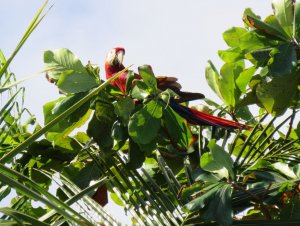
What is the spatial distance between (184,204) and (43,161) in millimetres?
549

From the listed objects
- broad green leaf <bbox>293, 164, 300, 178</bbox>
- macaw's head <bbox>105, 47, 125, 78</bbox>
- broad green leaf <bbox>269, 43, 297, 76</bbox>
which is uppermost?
macaw's head <bbox>105, 47, 125, 78</bbox>

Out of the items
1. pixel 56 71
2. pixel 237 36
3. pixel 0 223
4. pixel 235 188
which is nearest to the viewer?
pixel 0 223

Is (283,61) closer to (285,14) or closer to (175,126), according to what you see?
(285,14)

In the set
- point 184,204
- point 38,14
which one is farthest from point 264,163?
point 38,14

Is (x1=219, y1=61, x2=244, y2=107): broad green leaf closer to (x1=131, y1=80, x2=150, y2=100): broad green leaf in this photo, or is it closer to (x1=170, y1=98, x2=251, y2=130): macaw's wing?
(x1=170, y1=98, x2=251, y2=130): macaw's wing

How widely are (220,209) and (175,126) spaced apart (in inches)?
12.4

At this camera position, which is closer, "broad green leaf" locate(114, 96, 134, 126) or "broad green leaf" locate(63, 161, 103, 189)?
"broad green leaf" locate(114, 96, 134, 126)

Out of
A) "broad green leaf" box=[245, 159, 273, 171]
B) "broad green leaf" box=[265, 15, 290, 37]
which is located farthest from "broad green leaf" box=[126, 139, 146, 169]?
"broad green leaf" box=[265, 15, 290, 37]

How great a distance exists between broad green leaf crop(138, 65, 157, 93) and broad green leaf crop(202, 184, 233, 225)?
338mm

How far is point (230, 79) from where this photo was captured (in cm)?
206

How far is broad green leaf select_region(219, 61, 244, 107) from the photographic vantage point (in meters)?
2.06

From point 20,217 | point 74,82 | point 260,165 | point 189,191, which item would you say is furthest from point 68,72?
point 20,217

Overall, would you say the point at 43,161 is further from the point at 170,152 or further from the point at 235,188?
the point at 235,188

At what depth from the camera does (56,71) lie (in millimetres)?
1905
